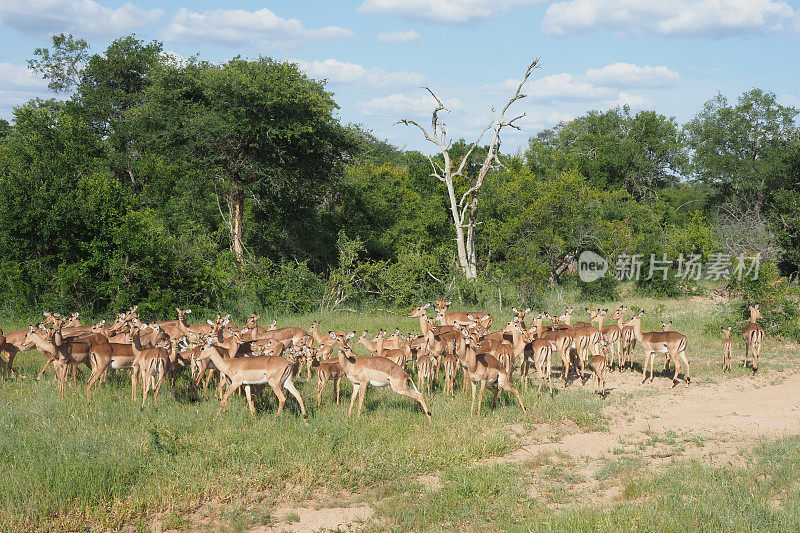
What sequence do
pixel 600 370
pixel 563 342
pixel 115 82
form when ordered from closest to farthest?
pixel 600 370 < pixel 563 342 < pixel 115 82

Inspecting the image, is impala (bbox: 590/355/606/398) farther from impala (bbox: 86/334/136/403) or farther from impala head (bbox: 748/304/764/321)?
impala (bbox: 86/334/136/403)

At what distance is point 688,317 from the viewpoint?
22.6 metres

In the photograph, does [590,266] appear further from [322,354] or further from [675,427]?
[322,354]

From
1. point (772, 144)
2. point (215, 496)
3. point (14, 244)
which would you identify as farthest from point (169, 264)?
point (772, 144)

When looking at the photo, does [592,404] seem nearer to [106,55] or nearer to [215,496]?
[215,496]

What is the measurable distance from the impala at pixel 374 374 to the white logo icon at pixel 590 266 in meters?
19.5

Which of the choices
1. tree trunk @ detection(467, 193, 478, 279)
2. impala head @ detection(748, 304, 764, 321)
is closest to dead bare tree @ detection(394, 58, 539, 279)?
tree trunk @ detection(467, 193, 478, 279)

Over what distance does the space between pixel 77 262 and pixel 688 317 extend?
20.4m

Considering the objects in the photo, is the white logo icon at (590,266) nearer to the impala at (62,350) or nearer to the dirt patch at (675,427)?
the dirt patch at (675,427)

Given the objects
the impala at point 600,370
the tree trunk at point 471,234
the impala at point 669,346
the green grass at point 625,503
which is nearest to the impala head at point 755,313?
the impala at point 669,346

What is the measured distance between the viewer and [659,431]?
36.3ft

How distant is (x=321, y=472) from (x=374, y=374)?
8.42ft

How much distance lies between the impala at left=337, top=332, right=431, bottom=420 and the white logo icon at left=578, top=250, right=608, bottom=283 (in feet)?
64.0

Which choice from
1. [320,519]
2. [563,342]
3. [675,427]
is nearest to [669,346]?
[563,342]
